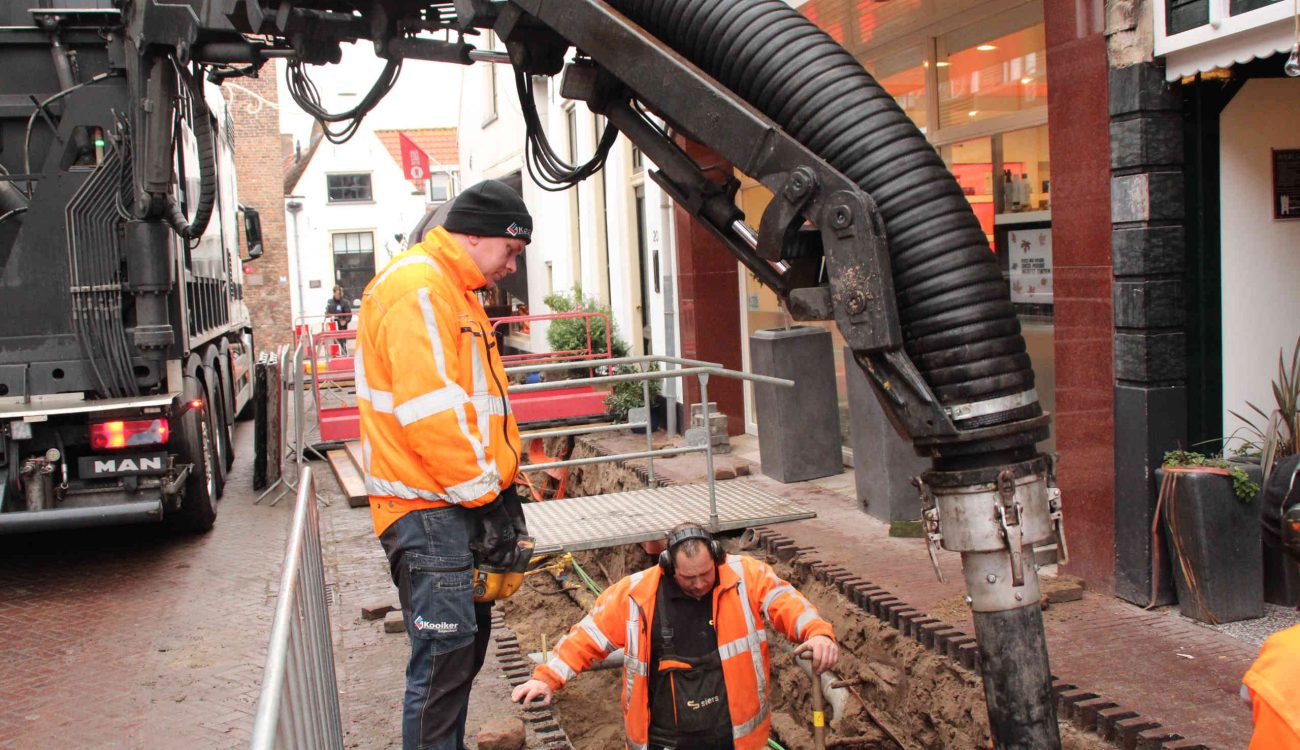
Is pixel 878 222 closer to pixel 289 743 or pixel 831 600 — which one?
pixel 289 743

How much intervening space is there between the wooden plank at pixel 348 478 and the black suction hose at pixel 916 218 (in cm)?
689

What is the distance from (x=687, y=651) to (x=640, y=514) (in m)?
2.45

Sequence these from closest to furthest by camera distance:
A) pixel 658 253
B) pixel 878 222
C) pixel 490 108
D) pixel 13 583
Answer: pixel 878 222
pixel 13 583
pixel 658 253
pixel 490 108

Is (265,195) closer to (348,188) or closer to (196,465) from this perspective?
(348,188)

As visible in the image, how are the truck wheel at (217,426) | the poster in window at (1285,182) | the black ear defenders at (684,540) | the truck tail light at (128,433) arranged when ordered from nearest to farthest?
1. the black ear defenders at (684,540)
2. the poster in window at (1285,182)
3. the truck tail light at (128,433)
4. the truck wheel at (217,426)

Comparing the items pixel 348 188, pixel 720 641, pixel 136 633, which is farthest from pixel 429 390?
pixel 348 188

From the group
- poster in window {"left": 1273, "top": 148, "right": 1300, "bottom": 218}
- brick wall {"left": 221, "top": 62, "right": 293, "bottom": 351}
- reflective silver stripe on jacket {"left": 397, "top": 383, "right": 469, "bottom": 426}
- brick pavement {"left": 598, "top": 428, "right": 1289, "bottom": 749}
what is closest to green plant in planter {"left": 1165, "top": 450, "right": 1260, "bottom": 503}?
brick pavement {"left": 598, "top": 428, "right": 1289, "bottom": 749}

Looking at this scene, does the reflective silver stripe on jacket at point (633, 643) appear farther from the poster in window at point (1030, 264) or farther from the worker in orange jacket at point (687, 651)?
the poster in window at point (1030, 264)

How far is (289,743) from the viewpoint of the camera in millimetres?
2490

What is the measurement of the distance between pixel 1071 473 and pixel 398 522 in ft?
12.5

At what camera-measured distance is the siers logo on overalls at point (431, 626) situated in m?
3.62

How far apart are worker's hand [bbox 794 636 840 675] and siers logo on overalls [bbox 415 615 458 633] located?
4.65ft

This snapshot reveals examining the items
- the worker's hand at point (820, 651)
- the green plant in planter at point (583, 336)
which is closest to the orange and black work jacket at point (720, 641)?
the worker's hand at point (820, 651)

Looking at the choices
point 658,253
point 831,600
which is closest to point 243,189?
point 658,253
